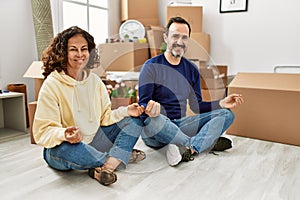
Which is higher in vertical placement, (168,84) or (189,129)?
(168,84)

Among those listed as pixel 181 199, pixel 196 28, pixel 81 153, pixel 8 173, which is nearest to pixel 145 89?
pixel 81 153

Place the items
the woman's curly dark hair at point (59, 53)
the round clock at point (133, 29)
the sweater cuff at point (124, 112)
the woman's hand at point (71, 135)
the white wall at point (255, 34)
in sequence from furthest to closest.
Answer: the round clock at point (133, 29)
the white wall at point (255, 34)
the sweater cuff at point (124, 112)
the woman's curly dark hair at point (59, 53)
the woman's hand at point (71, 135)

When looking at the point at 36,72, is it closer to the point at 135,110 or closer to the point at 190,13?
the point at 135,110

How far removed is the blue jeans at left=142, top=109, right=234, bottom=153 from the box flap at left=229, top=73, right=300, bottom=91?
430 millimetres

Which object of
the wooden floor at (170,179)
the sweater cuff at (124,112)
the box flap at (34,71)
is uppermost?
the box flap at (34,71)

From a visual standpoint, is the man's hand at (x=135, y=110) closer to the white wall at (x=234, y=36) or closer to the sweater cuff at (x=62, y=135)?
the sweater cuff at (x=62, y=135)

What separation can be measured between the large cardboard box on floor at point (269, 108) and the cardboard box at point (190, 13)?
3.35 ft

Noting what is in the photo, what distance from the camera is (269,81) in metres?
1.83

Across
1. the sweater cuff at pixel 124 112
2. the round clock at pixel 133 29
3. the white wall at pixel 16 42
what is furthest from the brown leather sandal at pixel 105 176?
the round clock at pixel 133 29

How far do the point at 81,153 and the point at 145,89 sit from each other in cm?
46

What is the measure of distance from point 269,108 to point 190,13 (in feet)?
4.48

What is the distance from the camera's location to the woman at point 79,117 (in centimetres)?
112

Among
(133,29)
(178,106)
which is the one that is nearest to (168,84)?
(178,106)

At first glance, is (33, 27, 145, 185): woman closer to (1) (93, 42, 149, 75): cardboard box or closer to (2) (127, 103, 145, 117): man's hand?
(2) (127, 103, 145, 117): man's hand
